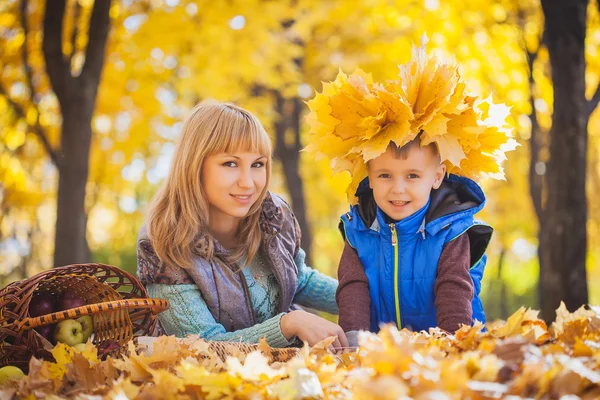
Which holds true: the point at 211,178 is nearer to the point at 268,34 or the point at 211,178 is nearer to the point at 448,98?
the point at 448,98

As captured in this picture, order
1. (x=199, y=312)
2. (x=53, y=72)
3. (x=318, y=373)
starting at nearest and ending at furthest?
(x=318, y=373) < (x=199, y=312) < (x=53, y=72)

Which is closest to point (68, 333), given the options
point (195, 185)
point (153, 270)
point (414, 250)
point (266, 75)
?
point (153, 270)

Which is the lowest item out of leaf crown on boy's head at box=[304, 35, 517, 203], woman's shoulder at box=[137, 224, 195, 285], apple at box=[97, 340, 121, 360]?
apple at box=[97, 340, 121, 360]

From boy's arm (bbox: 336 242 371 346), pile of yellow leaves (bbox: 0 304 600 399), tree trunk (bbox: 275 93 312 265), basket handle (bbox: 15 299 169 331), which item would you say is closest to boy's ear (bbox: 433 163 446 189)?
boy's arm (bbox: 336 242 371 346)

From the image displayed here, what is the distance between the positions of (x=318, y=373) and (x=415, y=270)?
116 centimetres

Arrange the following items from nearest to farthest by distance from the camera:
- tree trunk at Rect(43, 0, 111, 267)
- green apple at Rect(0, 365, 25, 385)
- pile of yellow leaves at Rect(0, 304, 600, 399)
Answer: pile of yellow leaves at Rect(0, 304, 600, 399) → green apple at Rect(0, 365, 25, 385) → tree trunk at Rect(43, 0, 111, 267)

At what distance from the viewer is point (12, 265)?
12.7 metres

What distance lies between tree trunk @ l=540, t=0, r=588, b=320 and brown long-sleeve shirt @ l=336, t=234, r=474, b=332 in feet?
7.41

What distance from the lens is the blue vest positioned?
104 inches

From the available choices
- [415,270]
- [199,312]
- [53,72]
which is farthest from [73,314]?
[53,72]

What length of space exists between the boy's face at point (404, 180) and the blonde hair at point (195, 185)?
0.64 metres

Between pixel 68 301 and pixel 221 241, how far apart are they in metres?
0.86

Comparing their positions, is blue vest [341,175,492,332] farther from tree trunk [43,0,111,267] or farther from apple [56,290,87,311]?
tree trunk [43,0,111,267]

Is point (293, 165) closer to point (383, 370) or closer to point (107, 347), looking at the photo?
point (107, 347)
